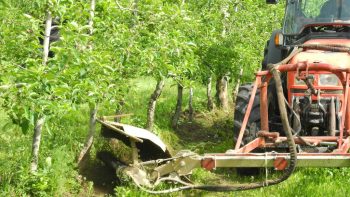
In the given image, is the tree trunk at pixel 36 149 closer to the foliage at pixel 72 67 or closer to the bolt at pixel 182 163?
the foliage at pixel 72 67

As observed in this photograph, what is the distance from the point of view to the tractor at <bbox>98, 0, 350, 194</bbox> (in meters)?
5.37

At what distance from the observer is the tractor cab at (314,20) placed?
7.64m

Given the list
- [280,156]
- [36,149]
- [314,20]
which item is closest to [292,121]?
[280,156]

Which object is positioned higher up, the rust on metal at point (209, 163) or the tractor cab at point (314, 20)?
the tractor cab at point (314, 20)

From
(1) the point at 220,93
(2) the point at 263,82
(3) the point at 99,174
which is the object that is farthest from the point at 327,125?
(1) the point at 220,93

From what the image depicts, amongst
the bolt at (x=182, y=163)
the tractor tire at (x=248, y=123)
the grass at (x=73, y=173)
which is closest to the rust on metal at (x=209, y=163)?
the bolt at (x=182, y=163)

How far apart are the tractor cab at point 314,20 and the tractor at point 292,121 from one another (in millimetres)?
13

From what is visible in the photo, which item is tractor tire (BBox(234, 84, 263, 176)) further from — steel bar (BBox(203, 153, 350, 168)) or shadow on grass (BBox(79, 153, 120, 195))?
steel bar (BBox(203, 153, 350, 168))

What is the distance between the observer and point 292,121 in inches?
265

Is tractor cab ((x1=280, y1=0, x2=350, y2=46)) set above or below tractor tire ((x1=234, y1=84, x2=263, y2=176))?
above

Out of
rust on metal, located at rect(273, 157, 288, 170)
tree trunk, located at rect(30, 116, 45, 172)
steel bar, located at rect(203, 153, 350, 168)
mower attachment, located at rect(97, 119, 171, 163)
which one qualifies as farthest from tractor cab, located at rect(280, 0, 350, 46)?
tree trunk, located at rect(30, 116, 45, 172)

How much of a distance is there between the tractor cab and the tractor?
0.04ft

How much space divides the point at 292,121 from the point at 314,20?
1.83 metres

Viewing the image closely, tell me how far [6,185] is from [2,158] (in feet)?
2.81
